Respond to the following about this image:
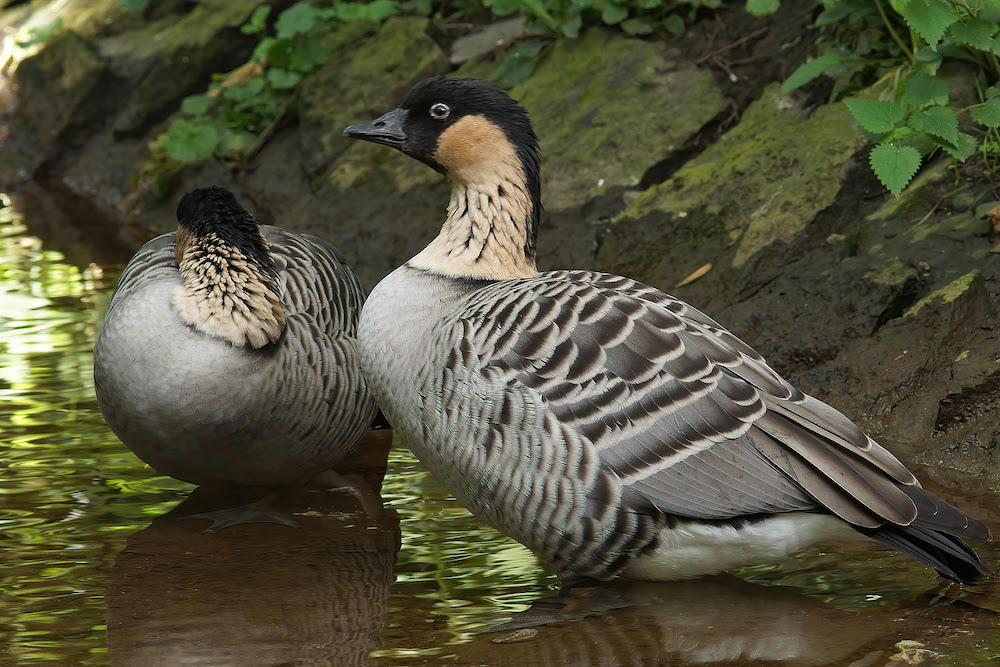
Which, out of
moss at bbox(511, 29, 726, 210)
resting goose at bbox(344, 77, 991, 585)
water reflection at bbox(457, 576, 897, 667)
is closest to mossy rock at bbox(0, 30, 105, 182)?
moss at bbox(511, 29, 726, 210)

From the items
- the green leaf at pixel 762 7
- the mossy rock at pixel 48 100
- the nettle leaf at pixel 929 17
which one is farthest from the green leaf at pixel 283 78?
the nettle leaf at pixel 929 17

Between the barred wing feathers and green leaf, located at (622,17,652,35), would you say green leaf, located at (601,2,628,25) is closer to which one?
green leaf, located at (622,17,652,35)

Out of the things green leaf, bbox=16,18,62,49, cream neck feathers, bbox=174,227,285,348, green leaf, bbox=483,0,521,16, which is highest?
green leaf, bbox=16,18,62,49

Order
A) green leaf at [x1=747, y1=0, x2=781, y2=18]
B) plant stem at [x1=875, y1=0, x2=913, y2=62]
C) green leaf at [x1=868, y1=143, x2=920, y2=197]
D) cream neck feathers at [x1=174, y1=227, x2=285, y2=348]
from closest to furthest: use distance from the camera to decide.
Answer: cream neck feathers at [x1=174, y1=227, x2=285, y2=348]
green leaf at [x1=868, y1=143, x2=920, y2=197]
plant stem at [x1=875, y1=0, x2=913, y2=62]
green leaf at [x1=747, y1=0, x2=781, y2=18]

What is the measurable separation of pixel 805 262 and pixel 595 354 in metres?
2.72

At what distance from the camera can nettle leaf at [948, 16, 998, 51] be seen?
257 inches

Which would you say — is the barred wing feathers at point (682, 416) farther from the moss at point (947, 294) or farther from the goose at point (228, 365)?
the moss at point (947, 294)

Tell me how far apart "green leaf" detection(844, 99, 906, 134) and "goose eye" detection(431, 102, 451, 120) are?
7.62 feet

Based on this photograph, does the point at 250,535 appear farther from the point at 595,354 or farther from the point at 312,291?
the point at 595,354

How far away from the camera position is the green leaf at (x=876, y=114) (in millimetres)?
6285

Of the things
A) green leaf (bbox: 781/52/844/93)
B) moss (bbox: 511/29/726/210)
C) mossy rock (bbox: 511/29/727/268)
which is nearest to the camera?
green leaf (bbox: 781/52/844/93)

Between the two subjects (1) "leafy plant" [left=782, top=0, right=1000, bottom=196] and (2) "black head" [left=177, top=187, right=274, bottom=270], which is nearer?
(2) "black head" [left=177, top=187, right=274, bottom=270]

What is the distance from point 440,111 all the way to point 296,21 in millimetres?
5682

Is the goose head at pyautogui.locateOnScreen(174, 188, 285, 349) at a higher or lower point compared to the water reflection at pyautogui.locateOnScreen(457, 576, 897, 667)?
higher
